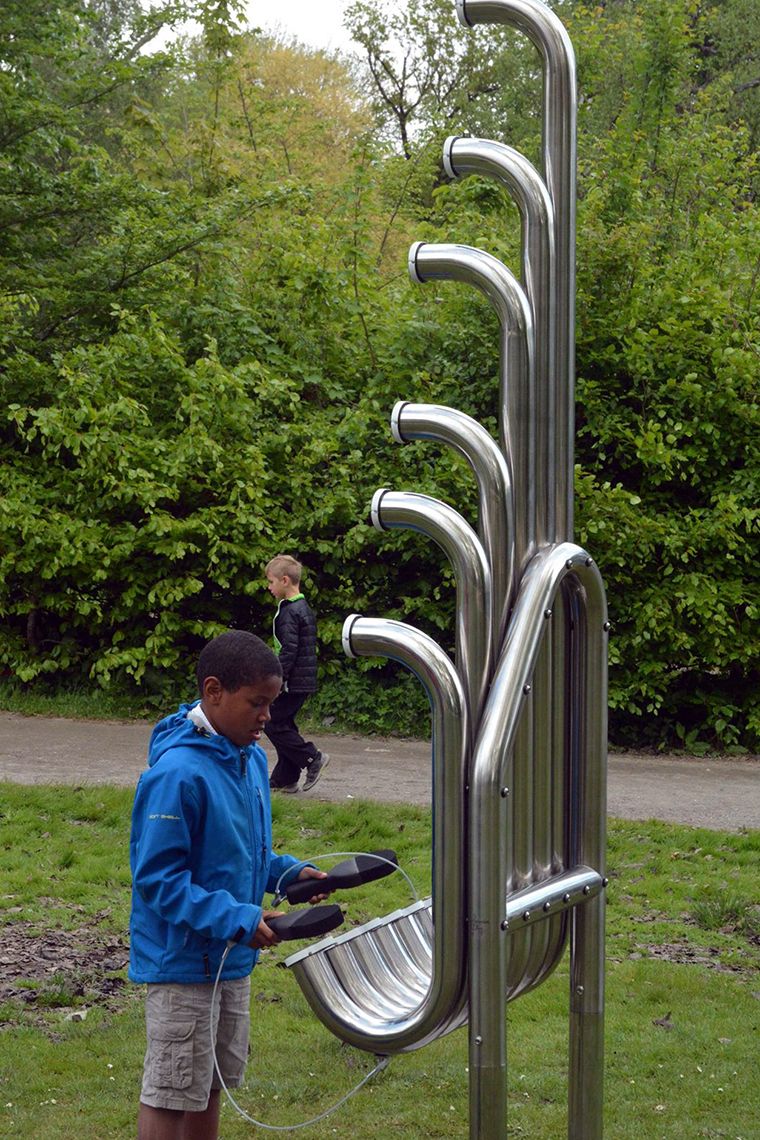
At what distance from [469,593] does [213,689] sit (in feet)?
3.11

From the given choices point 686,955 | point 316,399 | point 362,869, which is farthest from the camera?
point 316,399

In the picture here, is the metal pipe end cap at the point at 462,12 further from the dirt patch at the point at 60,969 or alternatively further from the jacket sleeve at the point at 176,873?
the dirt patch at the point at 60,969

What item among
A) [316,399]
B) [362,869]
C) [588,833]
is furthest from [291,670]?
[588,833]

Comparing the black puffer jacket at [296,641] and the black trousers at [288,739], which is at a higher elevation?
the black puffer jacket at [296,641]

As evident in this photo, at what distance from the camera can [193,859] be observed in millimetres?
3174

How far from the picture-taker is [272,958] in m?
6.15

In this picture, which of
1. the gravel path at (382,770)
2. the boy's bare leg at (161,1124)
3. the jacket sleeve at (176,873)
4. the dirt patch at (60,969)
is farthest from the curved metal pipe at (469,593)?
the gravel path at (382,770)

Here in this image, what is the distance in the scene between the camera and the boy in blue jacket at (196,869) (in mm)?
3066

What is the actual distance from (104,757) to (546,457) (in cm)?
785

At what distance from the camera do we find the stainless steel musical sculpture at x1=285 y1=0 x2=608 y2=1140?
2381 millimetres

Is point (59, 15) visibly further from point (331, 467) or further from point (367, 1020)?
point (367, 1020)

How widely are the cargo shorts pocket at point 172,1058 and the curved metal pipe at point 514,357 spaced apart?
1431 mm

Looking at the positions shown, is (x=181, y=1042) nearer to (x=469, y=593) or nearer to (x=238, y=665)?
(x=238, y=665)

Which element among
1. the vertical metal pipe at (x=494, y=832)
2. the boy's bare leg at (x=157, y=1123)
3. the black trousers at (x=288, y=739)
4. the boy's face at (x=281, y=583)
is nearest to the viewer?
the vertical metal pipe at (x=494, y=832)
